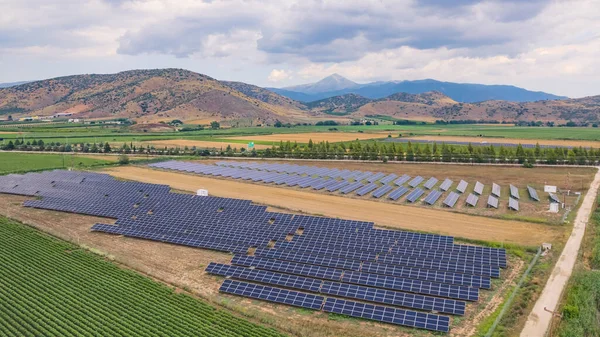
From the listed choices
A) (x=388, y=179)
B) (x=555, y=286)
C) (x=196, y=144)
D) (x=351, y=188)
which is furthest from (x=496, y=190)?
(x=196, y=144)

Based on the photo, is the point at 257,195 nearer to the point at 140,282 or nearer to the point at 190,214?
the point at 190,214

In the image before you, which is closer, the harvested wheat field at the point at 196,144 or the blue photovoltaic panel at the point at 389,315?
the blue photovoltaic panel at the point at 389,315

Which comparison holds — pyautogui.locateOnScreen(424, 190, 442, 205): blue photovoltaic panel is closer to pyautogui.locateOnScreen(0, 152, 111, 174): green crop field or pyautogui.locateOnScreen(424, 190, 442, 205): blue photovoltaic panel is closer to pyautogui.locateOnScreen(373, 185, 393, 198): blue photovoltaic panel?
pyautogui.locateOnScreen(373, 185, 393, 198): blue photovoltaic panel

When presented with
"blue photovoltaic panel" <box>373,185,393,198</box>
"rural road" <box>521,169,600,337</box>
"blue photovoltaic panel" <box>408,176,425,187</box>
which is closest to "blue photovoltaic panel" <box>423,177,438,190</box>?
"blue photovoltaic panel" <box>408,176,425,187</box>

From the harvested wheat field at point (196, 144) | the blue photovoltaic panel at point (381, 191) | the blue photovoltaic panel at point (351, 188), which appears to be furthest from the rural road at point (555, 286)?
the harvested wheat field at point (196, 144)

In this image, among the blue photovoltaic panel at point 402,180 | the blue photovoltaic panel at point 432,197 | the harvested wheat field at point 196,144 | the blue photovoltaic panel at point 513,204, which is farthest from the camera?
the harvested wheat field at point 196,144

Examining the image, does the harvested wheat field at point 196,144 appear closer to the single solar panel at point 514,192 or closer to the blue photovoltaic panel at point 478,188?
the blue photovoltaic panel at point 478,188

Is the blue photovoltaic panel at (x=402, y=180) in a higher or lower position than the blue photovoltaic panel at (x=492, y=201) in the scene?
higher
